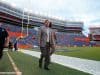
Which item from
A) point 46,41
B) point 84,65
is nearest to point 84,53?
point 84,65

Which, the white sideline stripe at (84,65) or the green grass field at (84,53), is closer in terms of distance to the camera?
the white sideline stripe at (84,65)

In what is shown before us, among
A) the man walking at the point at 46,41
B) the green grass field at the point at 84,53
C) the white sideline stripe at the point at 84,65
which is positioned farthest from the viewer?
the green grass field at the point at 84,53

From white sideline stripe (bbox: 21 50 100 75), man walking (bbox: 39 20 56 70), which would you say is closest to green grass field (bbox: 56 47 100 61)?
white sideline stripe (bbox: 21 50 100 75)

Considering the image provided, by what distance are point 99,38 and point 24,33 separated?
65.7 meters

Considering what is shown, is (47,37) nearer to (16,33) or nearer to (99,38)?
(16,33)

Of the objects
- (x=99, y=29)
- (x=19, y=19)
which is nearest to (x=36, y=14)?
(x=19, y=19)

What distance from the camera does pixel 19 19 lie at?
417 ft

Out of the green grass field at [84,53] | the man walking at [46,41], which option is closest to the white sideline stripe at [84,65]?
the man walking at [46,41]

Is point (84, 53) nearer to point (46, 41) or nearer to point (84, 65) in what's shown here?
point (84, 65)

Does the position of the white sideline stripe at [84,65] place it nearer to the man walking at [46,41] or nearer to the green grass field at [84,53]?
the man walking at [46,41]

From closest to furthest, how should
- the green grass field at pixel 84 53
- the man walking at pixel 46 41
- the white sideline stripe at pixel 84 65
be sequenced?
1. the man walking at pixel 46 41
2. the white sideline stripe at pixel 84 65
3. the green grass field at pixel 84 53

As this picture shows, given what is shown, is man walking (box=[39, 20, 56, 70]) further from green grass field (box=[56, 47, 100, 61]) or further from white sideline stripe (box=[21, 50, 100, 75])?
green grass field (box=[56, 47, 100, 61])

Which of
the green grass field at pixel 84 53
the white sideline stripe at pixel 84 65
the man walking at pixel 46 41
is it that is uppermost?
the man walking at pixel 46 41

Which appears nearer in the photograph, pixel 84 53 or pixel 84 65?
pixel 84 65
